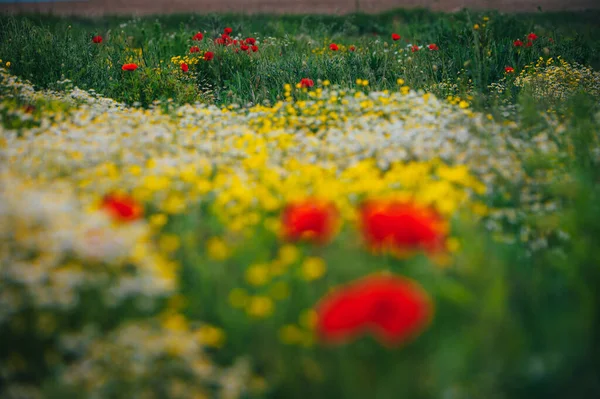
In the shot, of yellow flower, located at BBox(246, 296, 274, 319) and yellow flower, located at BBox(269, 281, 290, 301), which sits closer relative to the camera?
yellow flower, located at BBox(246, 296, 274, 319)

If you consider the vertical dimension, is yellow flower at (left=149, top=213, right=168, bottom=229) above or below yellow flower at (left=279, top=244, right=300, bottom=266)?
below

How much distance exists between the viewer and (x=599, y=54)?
8258 mm

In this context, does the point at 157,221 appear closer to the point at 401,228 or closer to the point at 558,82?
the point at 401,228

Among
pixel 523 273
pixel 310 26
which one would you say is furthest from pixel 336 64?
pixel 310 26

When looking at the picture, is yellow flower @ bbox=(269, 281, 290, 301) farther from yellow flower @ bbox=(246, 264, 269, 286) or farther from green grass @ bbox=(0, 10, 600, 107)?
green grass @ bbox=(0, 10, 600, 107)

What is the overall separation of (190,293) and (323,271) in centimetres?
66

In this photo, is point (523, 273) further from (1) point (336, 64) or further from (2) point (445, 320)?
(1) point (336, 64)

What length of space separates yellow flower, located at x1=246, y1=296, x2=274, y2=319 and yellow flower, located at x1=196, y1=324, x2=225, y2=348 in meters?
0.17

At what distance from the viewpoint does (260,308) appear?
1848 mm

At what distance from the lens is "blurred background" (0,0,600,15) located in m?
18.0

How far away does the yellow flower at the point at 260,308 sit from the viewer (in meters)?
1.84

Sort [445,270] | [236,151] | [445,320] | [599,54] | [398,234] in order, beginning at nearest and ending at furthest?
[398,234] → [445,320] → [445,270] → [236,151] → [599,54]

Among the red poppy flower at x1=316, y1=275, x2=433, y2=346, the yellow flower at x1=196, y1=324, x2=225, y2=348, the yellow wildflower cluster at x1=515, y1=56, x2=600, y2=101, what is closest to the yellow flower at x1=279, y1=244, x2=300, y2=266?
the yellow flower at x1=196, y1=324, x2=225, y2=348

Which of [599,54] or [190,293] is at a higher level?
[599,54]
